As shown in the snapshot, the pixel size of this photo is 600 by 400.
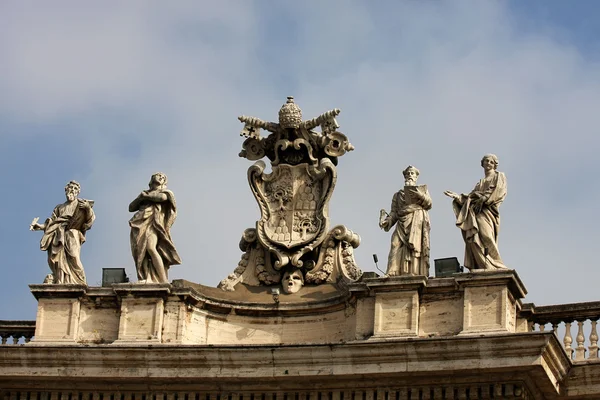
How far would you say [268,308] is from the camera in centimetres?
3325

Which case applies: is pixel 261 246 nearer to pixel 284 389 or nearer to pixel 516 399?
pixel 284 389

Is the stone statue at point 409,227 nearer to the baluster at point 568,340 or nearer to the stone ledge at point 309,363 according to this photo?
the stone ledge at point 309,363

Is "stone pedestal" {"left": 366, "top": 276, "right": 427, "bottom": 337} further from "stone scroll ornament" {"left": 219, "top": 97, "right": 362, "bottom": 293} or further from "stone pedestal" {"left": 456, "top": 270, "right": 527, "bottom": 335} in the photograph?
"stone scroll ornament" {"left": 219, "top": 97, "right": 362, "bottom": 293}

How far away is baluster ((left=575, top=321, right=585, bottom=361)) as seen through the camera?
31514mm

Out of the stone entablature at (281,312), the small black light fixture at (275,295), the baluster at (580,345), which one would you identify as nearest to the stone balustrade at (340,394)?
the stone entablature at (281,312)

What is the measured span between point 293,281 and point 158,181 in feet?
7.92

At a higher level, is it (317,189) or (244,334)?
(317,189)

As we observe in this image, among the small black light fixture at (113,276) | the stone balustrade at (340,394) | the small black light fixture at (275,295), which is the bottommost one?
the stone balustrade at (340,394)

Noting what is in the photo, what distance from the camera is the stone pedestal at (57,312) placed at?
32.8 meters

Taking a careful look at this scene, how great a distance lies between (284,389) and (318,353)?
2.44ft

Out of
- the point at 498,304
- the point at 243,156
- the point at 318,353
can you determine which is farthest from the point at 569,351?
the point at 243,156

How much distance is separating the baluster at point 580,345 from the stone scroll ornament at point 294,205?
332 centimetres

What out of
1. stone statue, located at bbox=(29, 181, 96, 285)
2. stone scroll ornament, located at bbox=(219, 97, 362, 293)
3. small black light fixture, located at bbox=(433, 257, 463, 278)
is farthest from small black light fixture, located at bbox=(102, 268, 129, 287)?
small black light fixture, located at bbox=(433, 257, 463, 278)

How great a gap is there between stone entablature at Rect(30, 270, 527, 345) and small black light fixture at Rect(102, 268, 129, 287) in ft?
1.45
